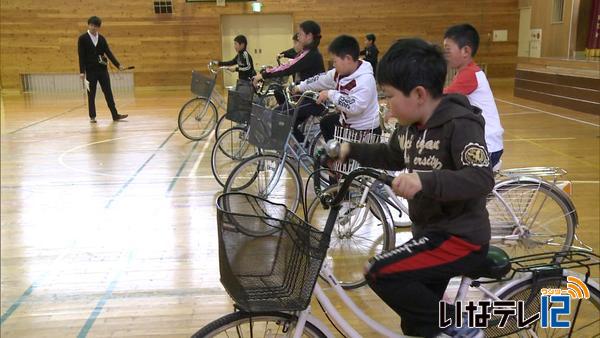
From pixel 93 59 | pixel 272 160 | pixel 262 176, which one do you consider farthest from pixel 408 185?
pixel 93 59

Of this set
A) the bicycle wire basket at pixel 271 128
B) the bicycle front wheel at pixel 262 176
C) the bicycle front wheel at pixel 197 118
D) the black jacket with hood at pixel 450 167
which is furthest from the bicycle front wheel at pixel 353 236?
the bicycle front wheel at pixel 197 118

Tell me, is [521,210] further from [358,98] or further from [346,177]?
[346,177]

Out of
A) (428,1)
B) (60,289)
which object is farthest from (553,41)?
(60,289)

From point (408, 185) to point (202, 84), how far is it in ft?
18.3

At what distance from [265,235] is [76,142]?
6.79m

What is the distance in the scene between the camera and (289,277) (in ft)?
4.55

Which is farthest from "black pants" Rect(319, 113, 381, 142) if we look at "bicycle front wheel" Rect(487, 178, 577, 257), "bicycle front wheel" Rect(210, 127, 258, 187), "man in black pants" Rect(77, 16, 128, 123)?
"man in black pants" Rect(77, 16, 128, 123)

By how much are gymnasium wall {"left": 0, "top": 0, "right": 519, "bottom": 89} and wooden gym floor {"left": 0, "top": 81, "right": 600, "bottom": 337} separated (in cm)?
654

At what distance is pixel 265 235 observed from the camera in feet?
4.49

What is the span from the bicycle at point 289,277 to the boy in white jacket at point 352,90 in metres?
1.85

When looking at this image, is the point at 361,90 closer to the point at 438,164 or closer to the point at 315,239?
the point at 438,164

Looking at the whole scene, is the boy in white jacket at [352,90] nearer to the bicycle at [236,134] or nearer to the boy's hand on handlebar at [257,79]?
the bicycle at [236,134]

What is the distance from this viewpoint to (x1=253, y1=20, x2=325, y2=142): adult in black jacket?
459 centimetres

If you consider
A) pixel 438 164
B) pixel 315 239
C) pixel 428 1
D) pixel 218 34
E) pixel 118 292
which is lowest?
pixel 118 292
